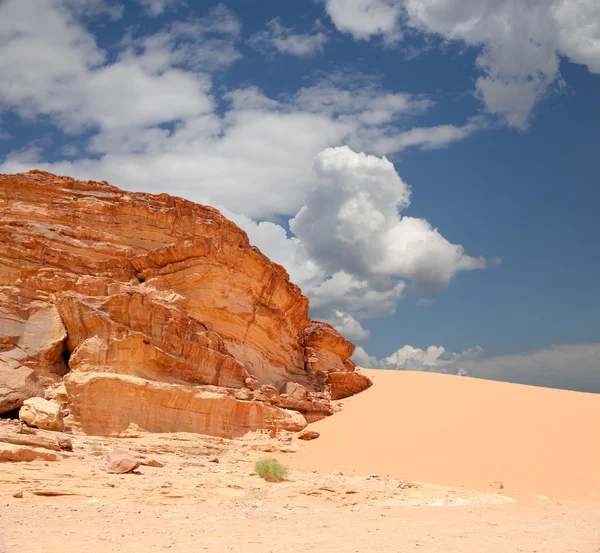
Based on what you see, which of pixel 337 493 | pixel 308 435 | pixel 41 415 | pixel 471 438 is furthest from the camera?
pixel 308 435

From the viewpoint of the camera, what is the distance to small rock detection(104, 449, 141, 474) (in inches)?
436

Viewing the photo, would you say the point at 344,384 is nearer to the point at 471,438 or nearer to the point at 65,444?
the point at 471,438

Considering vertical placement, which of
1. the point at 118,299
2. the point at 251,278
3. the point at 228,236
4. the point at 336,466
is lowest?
the point at 336,466

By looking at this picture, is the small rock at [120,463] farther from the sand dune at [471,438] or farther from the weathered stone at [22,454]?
the sand dune at [471,438]

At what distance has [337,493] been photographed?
11.8 m

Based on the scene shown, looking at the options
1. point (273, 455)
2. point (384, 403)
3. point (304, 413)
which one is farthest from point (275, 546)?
point (384, 403)

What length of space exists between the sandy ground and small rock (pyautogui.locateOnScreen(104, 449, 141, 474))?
0.21 metres

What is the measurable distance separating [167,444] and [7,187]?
500 inches

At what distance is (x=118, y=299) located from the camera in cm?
1769

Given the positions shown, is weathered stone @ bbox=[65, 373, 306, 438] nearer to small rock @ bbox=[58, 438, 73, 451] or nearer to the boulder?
the boulder

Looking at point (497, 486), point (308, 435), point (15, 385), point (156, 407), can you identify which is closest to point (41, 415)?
point (15, 385)

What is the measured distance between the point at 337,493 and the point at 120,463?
4387 mm

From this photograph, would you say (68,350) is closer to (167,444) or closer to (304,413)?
(167,444)

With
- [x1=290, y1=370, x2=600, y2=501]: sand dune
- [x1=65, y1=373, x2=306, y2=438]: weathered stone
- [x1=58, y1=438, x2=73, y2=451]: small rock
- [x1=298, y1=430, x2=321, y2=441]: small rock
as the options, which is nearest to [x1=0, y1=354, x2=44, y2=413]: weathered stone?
[x1=65, y1=373, x2=306, y2=438]: weathered stone
